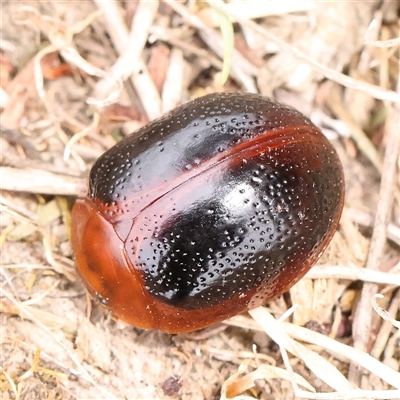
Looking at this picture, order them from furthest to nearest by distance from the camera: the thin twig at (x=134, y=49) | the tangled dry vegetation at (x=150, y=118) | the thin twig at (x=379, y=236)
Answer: the thin twig at (x=134, y=49) → the thin twig at (x=379, y=236) → the tangled dry vegetation at (x=150, y=118)

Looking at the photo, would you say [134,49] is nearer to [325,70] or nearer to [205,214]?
[325,70]

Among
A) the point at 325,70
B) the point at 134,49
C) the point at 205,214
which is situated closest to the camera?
the point at 205,214

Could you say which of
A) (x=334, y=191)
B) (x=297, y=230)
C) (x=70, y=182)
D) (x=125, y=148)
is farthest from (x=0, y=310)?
(x=334, y=191)

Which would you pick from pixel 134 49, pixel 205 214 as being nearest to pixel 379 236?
pixel 205 214

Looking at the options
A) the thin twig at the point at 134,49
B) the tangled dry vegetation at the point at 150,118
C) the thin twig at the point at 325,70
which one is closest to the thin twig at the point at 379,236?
the tangled dry vegetation at the point at 150,118

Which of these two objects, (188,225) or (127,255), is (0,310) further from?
(188,225)

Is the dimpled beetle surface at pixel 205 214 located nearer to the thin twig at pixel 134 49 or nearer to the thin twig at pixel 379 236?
the thin twig at pixel 379 236

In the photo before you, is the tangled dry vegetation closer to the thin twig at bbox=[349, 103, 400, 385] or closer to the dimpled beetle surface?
the thin twig at bbox=[349, 103, 400, 385]
